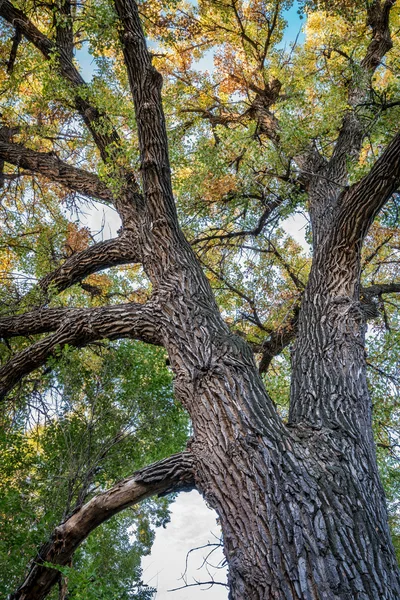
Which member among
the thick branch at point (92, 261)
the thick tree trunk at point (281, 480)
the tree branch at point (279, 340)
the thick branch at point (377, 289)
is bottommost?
the thick tree trunk at point (281, 480)

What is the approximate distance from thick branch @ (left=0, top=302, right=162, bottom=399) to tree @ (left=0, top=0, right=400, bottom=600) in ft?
0.06

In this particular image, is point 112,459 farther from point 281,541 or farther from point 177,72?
point 177,72

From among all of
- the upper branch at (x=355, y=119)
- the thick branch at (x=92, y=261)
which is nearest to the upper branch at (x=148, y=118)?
the thick branch at (x=92, y=261)

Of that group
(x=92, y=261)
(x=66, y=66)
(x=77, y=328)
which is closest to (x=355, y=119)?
(x=92, y=261)

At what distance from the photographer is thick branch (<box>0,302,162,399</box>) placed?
385 cm

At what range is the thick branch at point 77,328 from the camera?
3.85 meters

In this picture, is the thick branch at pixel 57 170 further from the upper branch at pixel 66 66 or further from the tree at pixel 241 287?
the upper branch at pixel 66 66

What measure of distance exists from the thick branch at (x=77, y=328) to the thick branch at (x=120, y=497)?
1.26m

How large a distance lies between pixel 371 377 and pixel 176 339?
14.8 feet

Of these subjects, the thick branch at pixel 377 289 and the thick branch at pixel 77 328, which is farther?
the thick branch at pixel 377 289

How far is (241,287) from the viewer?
25.7ft

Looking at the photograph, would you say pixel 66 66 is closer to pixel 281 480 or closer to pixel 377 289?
pixel 377 289

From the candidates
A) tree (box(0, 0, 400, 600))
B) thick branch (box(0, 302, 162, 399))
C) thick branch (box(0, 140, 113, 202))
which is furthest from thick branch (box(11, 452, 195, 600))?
thick branch (box(0, 140, 113, 202))

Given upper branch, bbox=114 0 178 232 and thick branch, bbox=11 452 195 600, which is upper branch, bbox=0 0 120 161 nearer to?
upper branch, bbox=114 0 178 232
